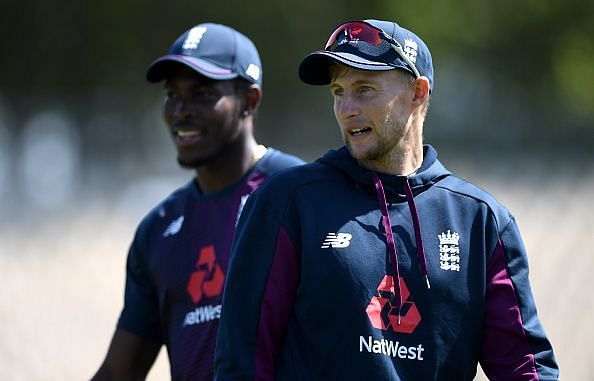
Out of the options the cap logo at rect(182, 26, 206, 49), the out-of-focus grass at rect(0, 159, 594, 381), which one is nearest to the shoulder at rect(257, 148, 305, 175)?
the cap logo at rect(182, 26, 206, 49)

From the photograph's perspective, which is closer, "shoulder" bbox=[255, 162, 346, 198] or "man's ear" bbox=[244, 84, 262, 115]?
"shoulder" bbox=[255, 162, 346, 198]

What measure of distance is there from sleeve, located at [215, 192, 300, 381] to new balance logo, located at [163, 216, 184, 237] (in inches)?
57.4

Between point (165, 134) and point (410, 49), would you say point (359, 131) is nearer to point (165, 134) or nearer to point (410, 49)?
point (410, 49)

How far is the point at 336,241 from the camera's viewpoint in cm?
353

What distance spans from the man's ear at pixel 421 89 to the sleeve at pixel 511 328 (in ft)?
1.72

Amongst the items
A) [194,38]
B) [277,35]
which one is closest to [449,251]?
[194,38]

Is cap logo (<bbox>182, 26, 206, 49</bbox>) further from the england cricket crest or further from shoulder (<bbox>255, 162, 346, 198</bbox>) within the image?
the england cricket crest

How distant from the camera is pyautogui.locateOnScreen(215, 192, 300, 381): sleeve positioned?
11.4ft

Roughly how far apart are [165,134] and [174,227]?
1828 cm

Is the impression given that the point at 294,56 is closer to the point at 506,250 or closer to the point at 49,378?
the point at 49,378

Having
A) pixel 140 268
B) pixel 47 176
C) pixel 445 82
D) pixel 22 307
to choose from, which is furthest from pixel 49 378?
pixel 445 82

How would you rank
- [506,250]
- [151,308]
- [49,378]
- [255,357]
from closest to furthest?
[255,357], [506,250], [151,308], [49,378]

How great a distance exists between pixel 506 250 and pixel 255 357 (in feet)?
2.91

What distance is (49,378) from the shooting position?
840 cm
